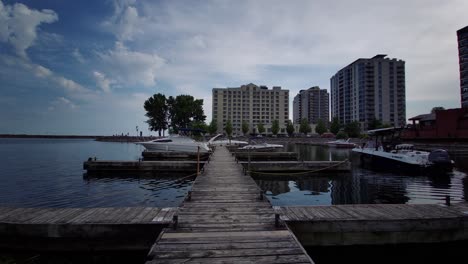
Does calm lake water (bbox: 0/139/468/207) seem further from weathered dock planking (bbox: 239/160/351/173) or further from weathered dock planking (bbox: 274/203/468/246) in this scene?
weathered dock planking (bbox: 274/203/468/246)

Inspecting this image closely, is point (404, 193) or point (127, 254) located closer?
point (127, 254)

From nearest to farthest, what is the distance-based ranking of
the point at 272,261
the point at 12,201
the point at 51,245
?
the point at 272,261 < the point at 51,245 < the point at 12,201

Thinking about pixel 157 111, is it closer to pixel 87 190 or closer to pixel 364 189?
pixel 87 190

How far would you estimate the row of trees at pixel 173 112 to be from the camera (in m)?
79.7

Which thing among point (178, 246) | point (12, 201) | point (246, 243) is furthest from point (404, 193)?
point (12, 201)

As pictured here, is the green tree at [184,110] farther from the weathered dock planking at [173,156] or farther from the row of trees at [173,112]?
the weathered dock planking at [173,156]

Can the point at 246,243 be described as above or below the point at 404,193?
above

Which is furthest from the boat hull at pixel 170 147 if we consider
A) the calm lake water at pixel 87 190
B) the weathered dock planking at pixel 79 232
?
the weathered dock planking at pixel 79 232

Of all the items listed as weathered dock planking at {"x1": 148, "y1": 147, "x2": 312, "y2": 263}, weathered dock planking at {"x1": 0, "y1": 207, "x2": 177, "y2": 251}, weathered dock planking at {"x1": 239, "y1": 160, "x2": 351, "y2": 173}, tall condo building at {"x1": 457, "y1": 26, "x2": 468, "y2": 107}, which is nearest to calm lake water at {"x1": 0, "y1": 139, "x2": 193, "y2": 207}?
weathered dock planking at {"x1": 0, "y1": 207, "x2": 177, "y2": 251}

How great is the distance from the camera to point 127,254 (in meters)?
6.23

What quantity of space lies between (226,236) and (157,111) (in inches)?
3294

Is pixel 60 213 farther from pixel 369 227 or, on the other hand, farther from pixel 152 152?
pixel 152 152

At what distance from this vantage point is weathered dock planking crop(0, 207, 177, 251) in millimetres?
5922

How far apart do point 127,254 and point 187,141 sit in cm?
2639
